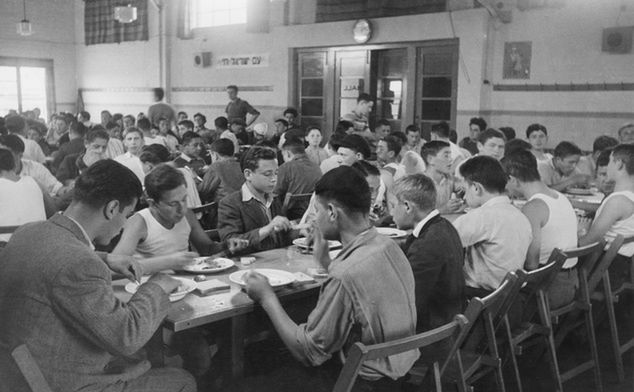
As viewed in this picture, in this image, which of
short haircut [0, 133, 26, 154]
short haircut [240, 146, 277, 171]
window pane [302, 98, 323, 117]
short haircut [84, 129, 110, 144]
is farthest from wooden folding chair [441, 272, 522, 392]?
window pane [302, 98, 323, 117]

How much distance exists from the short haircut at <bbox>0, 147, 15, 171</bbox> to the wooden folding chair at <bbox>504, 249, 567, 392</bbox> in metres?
3.09

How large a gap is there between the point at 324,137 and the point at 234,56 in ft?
8.41

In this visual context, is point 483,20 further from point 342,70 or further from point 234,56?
point 234,56

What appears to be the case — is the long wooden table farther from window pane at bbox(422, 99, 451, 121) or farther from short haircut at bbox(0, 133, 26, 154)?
window pane at bbox(422, 99, 451, 121)

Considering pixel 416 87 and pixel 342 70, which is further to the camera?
pixel 342 70

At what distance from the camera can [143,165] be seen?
5.45 meters

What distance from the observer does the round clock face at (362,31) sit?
9.55 m

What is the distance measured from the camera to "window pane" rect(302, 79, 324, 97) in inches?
414

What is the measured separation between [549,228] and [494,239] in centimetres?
52

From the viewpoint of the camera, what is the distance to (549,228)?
3471 mm

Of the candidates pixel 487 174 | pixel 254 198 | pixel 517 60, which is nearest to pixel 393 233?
pixel 487 174

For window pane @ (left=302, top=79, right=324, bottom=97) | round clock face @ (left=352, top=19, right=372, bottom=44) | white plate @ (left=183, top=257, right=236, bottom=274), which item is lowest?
white plate @ (left=183, top=257, right=236, bottom=274)

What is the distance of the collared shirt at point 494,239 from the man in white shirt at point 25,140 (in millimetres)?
5224

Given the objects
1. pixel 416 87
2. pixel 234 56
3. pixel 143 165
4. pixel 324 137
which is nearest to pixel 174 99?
pixel 234 56
